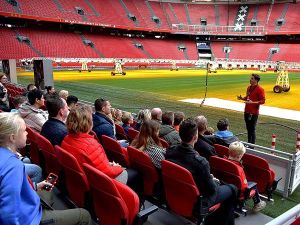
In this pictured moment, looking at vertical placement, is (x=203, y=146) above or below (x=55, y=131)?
below

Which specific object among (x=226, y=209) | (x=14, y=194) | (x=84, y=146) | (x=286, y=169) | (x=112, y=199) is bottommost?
(x=226, y=209)

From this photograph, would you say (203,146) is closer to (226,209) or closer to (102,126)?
(226,209)

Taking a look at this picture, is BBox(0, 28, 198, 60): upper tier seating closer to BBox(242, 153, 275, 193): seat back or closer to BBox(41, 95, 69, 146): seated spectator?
BBox(41, 95, 69, 146): seated spectator

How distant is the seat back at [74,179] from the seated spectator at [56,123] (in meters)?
0.79

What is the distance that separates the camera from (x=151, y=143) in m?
4.30

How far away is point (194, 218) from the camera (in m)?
3.85

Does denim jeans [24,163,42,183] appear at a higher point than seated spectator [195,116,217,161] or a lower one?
lower

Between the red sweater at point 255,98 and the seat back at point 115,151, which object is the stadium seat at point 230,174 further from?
the red sweater at point 255,98

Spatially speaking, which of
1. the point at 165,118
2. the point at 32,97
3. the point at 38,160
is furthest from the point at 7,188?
the point at 32,97

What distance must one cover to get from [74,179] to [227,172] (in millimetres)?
2165

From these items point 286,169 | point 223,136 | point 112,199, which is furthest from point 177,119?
point 112,199

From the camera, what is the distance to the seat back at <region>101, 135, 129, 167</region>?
485 centimetres

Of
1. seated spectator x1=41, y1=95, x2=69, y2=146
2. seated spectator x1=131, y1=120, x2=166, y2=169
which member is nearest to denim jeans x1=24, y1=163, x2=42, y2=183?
seated spectator x1=41, y1=95, x2=69, y2=146

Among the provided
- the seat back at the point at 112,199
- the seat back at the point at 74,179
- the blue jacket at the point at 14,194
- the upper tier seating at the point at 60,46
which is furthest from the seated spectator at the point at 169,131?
the upper tier seating at the point at 60,46
